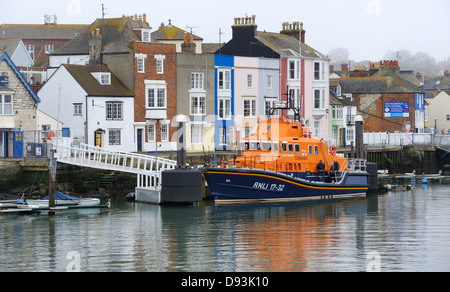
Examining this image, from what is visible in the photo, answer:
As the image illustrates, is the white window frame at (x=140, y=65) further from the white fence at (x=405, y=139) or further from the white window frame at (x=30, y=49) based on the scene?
Answer: the white window frame at (x=30, y=49)

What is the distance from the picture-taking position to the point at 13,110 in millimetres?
47219

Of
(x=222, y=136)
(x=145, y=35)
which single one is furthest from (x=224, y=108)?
(x=145, y=35)

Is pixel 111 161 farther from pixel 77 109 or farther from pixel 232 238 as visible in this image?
pixel 232 238

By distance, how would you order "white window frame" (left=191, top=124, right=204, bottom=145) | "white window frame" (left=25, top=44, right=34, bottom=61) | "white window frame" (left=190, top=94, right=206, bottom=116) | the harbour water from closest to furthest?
1. the harbour water
2. "white window frame" (left=191, top=124, right=204, bottom=145)
3. "white window frame" (left=190, top=94, right=206, bottom=116)
4. "white window frame" (left=25, top=44, right=34, bottom=61)

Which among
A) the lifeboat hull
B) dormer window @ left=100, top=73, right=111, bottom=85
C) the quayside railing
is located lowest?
the lifeboat hull

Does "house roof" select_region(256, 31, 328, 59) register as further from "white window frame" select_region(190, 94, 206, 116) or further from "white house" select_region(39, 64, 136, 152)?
"white house" select_region(39, 64, 136, 152)

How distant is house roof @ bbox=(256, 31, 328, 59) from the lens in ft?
211

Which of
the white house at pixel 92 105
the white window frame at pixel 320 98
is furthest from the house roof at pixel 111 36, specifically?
the white window frame at pixel 320 98

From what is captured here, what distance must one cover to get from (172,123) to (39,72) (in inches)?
419

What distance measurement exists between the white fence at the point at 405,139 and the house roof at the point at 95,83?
25.5 m

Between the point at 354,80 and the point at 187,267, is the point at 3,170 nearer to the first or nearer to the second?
the point at 187,267

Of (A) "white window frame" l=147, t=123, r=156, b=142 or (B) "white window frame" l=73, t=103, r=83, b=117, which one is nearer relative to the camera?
(B) "white window frame" l=73, t=103, r=83, b=117

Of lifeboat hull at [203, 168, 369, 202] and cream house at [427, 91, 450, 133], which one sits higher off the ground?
cream house at [427, 91, 450, 133]

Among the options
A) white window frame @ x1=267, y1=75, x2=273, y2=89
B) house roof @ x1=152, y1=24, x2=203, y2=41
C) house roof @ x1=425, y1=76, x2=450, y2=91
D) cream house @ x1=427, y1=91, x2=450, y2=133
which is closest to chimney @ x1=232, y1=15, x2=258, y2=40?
white window frame @ x1=267, y1=75, x2=273, y2=89
